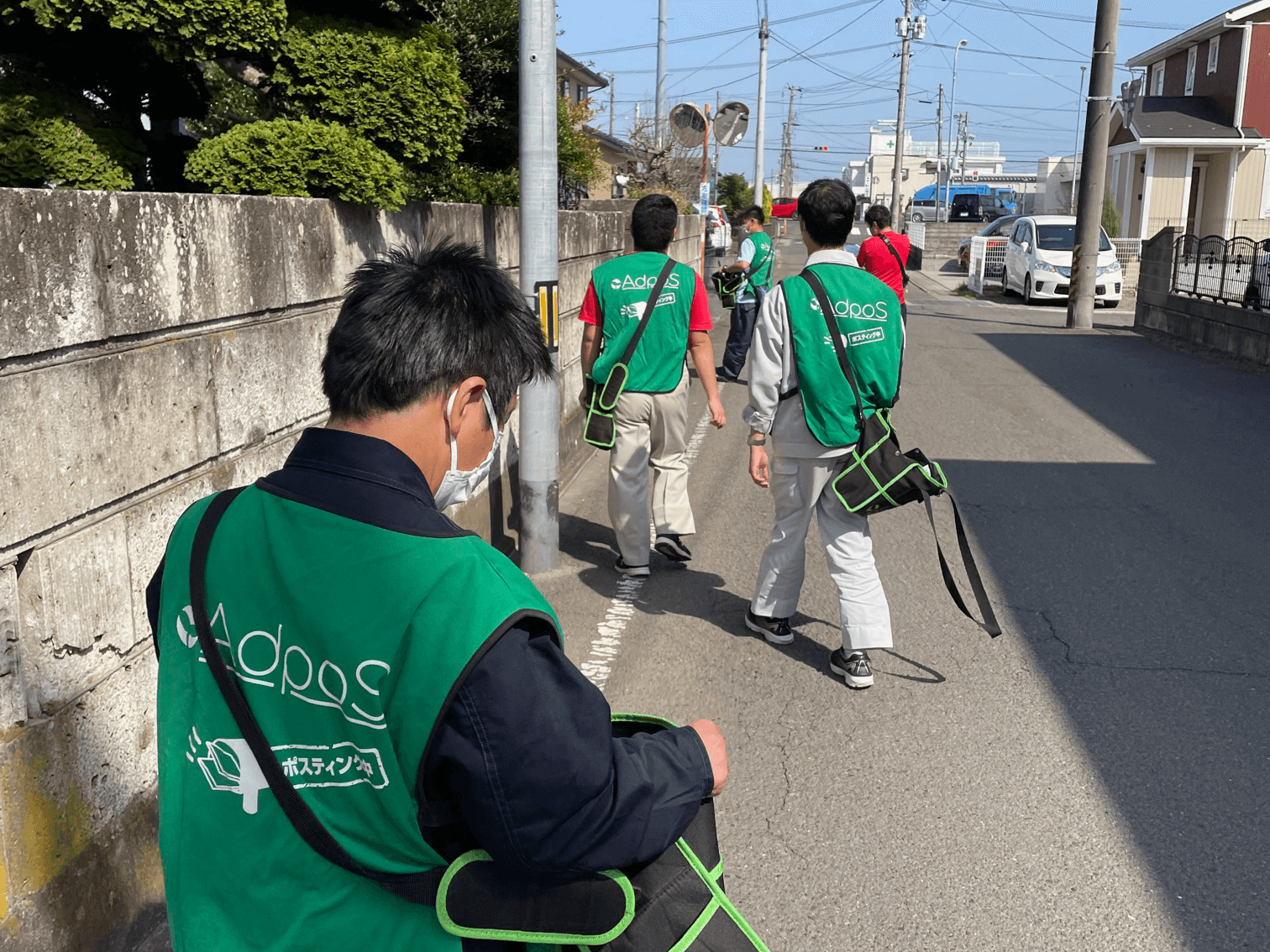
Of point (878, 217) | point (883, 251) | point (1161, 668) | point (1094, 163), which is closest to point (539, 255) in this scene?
point (1161, 668)

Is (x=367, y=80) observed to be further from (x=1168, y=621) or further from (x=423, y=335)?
(x=1168, y=621)

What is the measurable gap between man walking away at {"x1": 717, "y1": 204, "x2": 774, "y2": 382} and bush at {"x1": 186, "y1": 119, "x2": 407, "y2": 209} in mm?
7324

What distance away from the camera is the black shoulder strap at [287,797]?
137cm

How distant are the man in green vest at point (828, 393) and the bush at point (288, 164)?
1.71m

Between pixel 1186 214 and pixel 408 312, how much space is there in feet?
134

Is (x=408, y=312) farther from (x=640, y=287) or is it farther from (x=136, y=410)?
(x=640, y=287)

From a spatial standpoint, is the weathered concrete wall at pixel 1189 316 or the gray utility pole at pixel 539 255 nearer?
the gray utility pole at pixel 539 255

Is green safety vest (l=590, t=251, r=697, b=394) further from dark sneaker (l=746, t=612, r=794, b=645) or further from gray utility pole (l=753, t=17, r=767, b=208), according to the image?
gray utility pole (l=753, t=17, r=767, b=208)

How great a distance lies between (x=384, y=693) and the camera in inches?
51.3

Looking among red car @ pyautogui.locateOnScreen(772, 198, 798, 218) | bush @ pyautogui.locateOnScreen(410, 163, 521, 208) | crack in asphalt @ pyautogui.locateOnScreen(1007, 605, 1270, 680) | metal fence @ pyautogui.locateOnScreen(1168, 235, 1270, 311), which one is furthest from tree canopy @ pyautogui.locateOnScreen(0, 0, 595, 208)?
metal fence @ pyautogui.locateOnScreen(1168, 235, 1270, 311)

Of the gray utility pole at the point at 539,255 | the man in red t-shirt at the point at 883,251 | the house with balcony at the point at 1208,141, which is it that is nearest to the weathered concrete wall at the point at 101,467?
the gray utility pole at the point at 539,255

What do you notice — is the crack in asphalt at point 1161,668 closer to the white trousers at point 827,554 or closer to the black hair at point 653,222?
the white trousers at point 827,554

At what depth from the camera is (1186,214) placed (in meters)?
37.0

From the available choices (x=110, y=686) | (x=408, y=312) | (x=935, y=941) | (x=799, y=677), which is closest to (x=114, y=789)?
(x=110, y=686)
